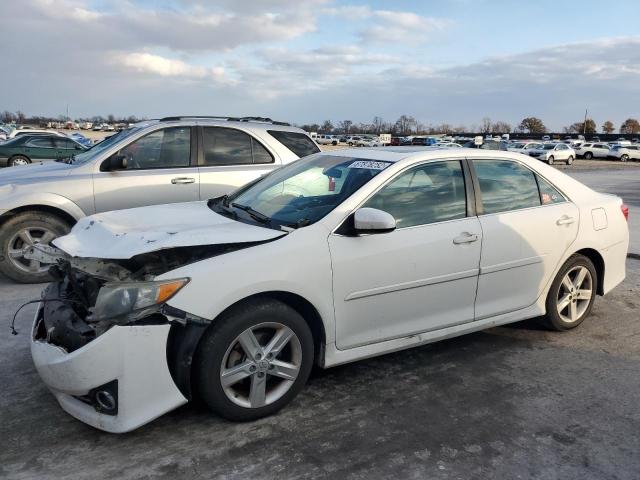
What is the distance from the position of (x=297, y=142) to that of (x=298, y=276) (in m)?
4.18

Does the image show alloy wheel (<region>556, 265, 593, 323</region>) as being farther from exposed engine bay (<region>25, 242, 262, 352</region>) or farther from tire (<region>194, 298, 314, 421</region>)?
exposed engine bay (<region>25, 242, 262, 352</region>)

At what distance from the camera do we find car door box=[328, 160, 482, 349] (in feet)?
11.5

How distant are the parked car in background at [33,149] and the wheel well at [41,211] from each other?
1539 cm

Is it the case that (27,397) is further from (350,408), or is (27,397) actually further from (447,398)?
(447,398)

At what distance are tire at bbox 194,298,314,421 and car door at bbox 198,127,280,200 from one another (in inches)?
143

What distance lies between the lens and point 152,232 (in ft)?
11.3

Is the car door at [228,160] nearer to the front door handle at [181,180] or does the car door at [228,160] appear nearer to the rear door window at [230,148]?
the rear door window at [230,148]

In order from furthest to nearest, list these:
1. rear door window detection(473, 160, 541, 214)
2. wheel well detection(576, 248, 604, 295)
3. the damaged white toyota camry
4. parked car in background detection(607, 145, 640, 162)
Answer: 1. parked car in background detection(607, 145, 640, 162)
2. wheel well detection(576, 248, 604, 295)
3. rear door window detection(473, 160, 541, 214)
4. the damaged white toyota camry

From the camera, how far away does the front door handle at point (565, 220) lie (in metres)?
4.52

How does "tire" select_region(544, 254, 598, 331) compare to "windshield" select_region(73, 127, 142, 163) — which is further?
"windshield" select_region(73, 127, 142, 163)

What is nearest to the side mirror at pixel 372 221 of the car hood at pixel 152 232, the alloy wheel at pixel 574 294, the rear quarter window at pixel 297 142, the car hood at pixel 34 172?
the car hood at pixel 152 232

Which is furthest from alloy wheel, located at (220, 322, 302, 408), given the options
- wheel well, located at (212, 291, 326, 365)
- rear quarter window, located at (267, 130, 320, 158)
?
rear quarter window, located at (267, 130, 320, 158)

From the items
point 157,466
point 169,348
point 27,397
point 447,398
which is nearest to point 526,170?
point 447,398

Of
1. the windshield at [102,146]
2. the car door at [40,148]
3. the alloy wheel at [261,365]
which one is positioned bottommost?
the alloy wheel at [261,365]
